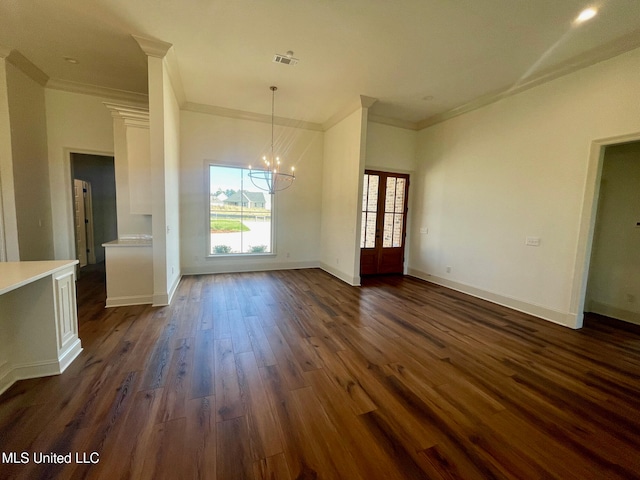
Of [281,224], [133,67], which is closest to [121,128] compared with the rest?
[133,67]

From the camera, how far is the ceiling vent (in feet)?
11.2

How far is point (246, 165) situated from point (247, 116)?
1.04 m

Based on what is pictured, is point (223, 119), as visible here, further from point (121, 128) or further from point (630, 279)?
point (630, 279)

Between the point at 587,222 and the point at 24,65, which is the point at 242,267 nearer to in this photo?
the point at 24,65

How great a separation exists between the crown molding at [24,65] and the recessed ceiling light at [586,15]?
23.1ft

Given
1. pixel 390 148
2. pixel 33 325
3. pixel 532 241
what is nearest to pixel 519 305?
pixel 532 241

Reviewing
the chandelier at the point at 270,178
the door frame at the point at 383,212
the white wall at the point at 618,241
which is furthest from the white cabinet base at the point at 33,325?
the white wall at the point at 618,241

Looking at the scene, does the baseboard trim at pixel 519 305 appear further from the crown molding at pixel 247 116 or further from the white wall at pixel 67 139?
the white wall at pixel 67 139

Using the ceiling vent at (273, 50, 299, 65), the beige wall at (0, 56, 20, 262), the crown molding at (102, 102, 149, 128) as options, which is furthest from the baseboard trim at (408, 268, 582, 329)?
the beige wall at (0, 56, 20, 262)

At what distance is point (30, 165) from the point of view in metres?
4.07

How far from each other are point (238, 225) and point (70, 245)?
3.02 metres

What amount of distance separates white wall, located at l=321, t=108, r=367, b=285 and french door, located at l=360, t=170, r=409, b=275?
58 cm

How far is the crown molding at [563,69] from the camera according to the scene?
2.84 meters

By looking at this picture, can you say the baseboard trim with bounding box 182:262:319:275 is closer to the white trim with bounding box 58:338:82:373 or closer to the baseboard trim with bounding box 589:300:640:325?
the white trim with bounding box 58:338:82:373
